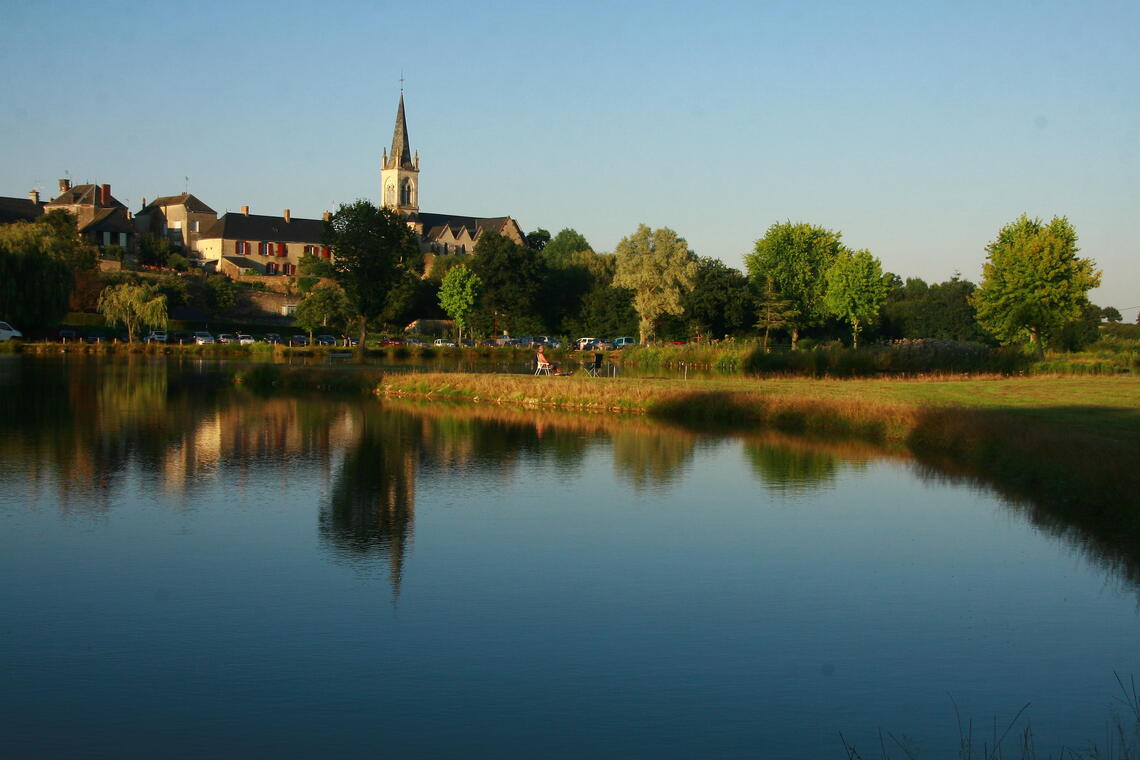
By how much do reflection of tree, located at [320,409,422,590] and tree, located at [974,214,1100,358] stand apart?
40040 millimetres

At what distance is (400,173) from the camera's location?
140500 millimetres

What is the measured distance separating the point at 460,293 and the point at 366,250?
35.0 m

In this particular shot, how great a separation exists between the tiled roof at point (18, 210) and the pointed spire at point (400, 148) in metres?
47.3

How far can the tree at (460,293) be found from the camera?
89125 millimetres

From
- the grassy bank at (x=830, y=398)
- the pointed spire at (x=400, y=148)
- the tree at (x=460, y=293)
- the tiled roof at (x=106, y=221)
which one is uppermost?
the pointed spire at (x=400, y=148)

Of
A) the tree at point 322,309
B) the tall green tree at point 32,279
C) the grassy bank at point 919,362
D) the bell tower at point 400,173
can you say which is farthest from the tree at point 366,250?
the bell tower at point 400,173

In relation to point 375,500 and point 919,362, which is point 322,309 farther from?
point 375,500

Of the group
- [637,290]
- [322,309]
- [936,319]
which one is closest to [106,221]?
[322,309]

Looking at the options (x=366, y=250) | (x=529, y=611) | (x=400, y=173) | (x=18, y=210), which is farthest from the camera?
(x=400, y=173)

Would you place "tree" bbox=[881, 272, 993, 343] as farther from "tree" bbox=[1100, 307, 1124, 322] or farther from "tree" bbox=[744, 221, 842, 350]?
"tree" bbox=[1100, 307, 1124, 322]

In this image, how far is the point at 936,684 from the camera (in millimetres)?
9531

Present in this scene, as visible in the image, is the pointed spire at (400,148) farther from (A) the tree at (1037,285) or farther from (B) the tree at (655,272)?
(A) the tree at (1037,285)

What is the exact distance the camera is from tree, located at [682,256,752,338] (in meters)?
73.8

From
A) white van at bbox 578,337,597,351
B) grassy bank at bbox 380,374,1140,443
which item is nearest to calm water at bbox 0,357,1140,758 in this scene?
grassy bank at bbox 380,374,1140,443
